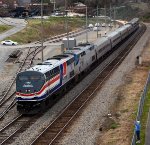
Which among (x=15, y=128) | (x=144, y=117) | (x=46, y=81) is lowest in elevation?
(x=15, y=128)

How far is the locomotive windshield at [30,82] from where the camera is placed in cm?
3250

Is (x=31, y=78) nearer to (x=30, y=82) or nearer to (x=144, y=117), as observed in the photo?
(x=30, y=82)

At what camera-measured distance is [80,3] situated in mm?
186750

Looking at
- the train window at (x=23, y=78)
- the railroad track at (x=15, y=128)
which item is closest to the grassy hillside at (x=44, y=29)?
the train window at (x=23, y=78)

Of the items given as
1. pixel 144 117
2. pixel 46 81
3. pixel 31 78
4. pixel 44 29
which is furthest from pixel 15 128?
pixel 44 29

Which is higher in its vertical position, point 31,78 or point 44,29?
point 31,78

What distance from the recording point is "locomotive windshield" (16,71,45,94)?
107ft

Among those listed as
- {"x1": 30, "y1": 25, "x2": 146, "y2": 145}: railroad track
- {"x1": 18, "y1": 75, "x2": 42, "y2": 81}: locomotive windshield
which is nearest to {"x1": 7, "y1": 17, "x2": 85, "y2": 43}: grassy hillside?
{"x1": 30, "y1": 25, "x2": 146, "y2": 145}: railroad track

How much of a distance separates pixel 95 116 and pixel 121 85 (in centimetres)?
1178

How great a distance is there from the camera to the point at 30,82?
3262cm

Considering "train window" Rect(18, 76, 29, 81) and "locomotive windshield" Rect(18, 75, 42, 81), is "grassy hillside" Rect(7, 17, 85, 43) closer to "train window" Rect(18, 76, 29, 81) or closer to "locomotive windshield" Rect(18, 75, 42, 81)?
"train window" Rect(18, 76, 29, 81)

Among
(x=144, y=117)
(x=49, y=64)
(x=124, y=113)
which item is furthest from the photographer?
(x=49, y=64)

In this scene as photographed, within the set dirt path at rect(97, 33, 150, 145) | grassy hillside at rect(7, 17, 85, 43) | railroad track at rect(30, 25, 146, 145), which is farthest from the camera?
grassy hillside at rect(7, 17, 85, 43)

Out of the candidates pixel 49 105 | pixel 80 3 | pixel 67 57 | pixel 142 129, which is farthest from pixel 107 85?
pixel 80 3
